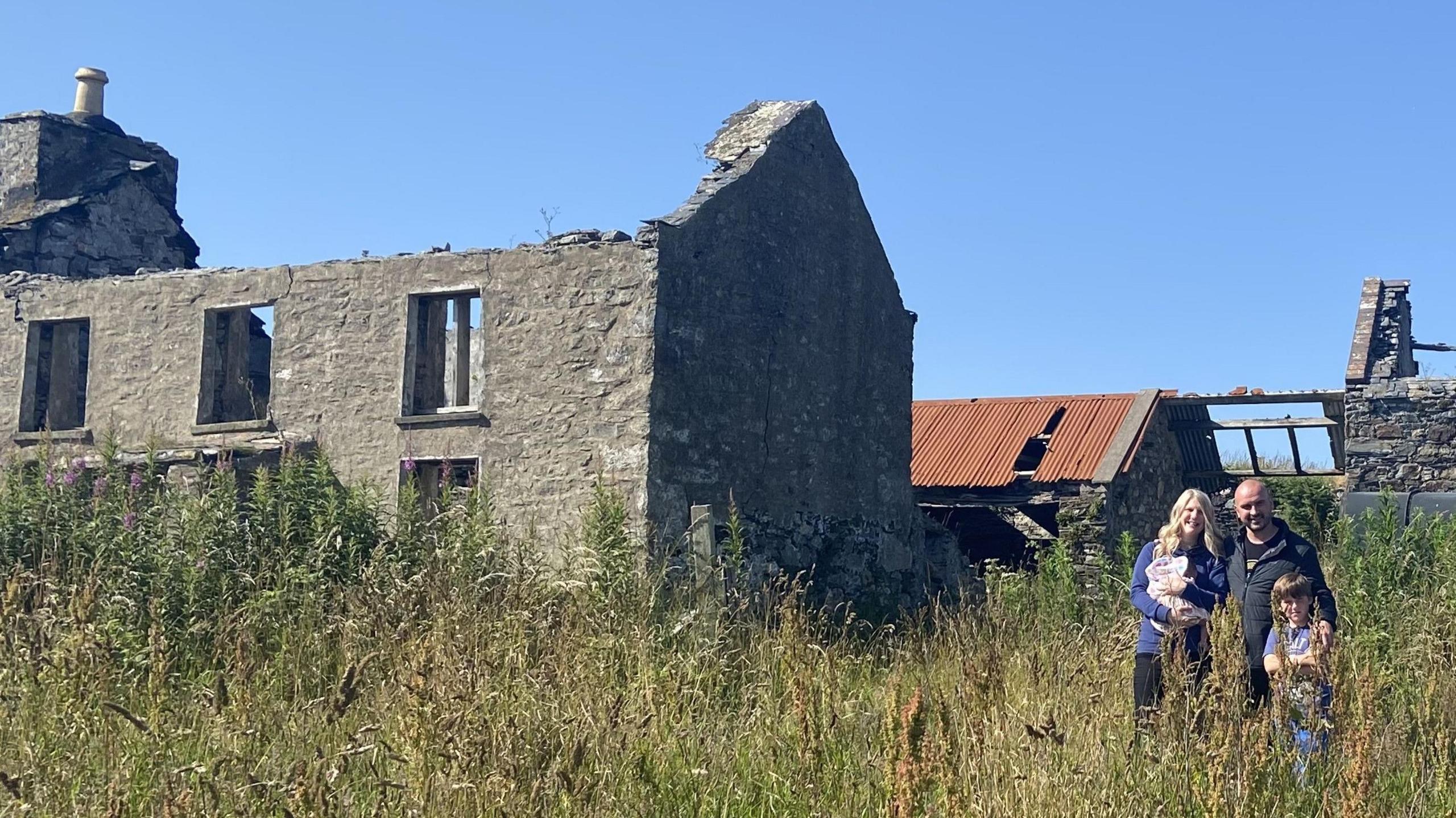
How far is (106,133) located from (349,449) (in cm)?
847

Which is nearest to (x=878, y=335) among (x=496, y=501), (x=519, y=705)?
(x=496, y=501)

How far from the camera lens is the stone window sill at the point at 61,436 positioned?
14742 millimetres

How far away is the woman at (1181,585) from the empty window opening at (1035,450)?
43.7 ft

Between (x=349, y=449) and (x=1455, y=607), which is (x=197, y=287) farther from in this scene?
(x=1455, y=607)

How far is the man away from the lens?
241 inches

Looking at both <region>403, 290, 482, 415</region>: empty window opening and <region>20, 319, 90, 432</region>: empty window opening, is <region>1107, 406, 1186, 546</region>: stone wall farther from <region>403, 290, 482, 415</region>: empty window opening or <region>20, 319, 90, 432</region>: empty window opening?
<region>20, 319, 90, 432</region>: empty window opening

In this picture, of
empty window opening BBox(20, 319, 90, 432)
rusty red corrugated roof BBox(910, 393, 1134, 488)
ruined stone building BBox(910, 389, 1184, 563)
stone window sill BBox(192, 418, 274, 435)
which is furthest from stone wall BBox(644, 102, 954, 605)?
empty window opening BBox(20, 319, 90, 432)

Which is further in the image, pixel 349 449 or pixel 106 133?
pixel 106 133

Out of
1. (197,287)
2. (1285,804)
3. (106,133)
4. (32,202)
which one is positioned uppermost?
(106,133)

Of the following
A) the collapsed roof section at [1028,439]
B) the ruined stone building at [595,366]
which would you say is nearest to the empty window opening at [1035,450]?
the collapsed roof section at [1028,439]

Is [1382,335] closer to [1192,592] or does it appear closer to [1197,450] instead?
[1197,450]

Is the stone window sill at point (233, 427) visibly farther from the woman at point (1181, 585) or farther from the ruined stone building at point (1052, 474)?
the woman at point (1181, 585)

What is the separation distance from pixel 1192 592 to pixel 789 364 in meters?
8.15

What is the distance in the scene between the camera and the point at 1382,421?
20.2 m
